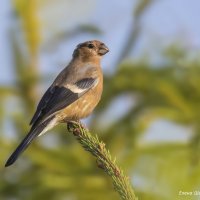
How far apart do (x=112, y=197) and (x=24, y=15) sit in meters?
3.20

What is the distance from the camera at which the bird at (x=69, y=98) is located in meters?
7.18

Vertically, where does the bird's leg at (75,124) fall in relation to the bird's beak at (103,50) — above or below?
below

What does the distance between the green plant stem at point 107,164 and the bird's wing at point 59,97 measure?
631 mm

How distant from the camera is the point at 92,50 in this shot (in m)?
8.51

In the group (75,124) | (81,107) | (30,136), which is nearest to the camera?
(30,136)

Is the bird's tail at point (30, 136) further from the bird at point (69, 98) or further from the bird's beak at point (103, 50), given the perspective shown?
the bird's beak at point (103, 50)

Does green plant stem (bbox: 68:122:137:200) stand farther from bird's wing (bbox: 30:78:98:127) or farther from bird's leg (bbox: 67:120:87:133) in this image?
bird's wing (bbox: 30:78:98:127)

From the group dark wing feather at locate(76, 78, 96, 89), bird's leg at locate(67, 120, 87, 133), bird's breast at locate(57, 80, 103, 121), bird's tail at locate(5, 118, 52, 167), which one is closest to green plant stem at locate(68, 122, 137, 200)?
bird's leg at locate(67, 120, 87, 133)

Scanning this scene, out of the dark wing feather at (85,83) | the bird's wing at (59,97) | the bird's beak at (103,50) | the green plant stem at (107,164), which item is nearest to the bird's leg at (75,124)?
the green plant stem at (107,164)

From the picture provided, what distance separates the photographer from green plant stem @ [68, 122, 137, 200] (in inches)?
212

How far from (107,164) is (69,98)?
1894 millimetres

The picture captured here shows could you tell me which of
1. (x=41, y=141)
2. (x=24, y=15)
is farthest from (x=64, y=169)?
(x=24, y=15)

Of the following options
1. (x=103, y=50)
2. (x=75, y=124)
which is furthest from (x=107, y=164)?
(x=103, y=50)

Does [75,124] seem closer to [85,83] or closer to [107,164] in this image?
[85,83]
